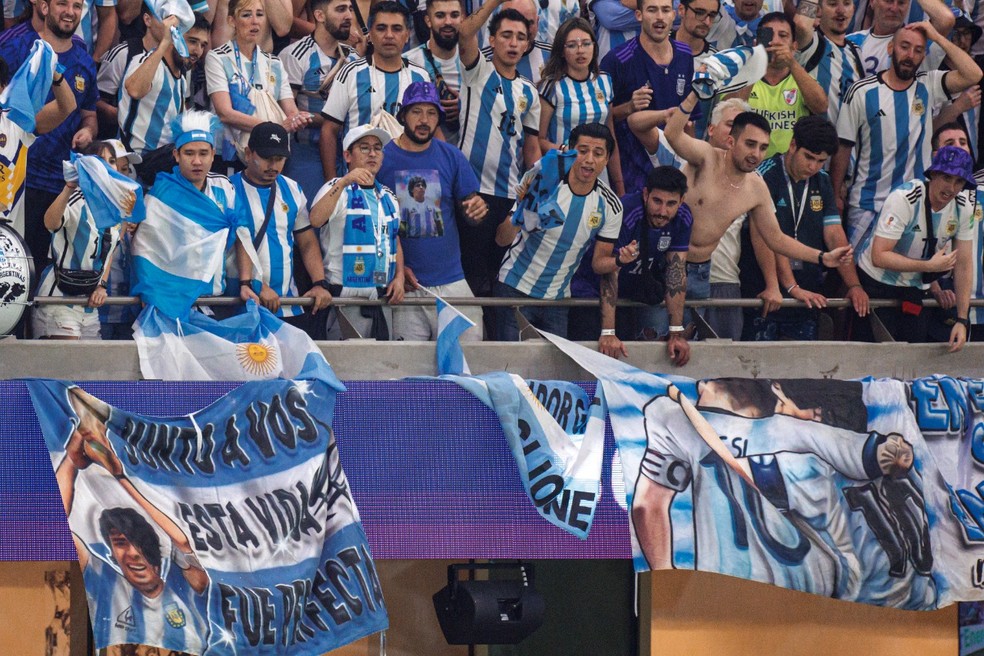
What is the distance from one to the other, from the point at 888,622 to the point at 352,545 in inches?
115

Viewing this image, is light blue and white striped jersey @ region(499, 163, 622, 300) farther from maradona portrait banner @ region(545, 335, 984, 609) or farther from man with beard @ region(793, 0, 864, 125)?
man with beard @ region(793, 0, 864, 125)

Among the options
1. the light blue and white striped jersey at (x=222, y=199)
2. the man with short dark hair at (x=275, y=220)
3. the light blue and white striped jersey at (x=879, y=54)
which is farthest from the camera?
the light blue and white striped jersey at (x=879, y=54)

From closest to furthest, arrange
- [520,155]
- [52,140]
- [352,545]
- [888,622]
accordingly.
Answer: [352,545] < [888,622] < [52,140] < [520,155]

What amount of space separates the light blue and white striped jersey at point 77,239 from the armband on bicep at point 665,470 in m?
3.04

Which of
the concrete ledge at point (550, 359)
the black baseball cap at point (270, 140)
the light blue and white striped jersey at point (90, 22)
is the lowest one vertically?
the concrete ledge at point (550, 359)

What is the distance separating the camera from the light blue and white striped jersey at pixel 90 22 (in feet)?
29.3

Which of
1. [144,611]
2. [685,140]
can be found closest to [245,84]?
[685,140]

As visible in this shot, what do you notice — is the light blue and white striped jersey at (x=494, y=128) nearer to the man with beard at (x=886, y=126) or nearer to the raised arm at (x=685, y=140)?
the raised arm at (x=685, y=140)

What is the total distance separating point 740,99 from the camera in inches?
361

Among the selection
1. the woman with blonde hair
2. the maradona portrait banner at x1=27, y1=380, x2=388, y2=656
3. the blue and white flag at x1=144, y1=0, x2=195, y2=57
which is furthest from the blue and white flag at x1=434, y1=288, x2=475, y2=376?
the blue and white flag at x1=144, y1=0, x2=195, y2=57

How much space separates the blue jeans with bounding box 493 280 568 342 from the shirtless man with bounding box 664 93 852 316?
782mm

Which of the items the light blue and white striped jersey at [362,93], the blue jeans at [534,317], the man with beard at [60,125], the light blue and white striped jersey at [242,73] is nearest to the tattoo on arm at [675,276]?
the blue jeans at [534,317]

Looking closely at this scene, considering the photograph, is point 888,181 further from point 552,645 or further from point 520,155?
point 552,645

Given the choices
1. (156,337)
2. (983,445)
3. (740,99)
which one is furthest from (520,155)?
(983,445)
